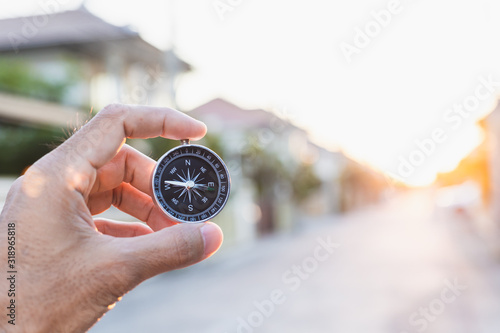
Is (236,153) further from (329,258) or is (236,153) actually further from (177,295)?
(177,295)

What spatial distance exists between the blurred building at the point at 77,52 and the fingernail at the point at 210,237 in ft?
44.1

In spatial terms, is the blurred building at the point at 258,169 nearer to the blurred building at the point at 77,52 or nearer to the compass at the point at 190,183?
the blurred building at the point at 77,52

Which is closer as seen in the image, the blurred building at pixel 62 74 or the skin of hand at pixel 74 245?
the skin of hand at pixel 74 245

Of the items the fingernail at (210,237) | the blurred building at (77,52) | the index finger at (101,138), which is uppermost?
the index finger at (101,138)

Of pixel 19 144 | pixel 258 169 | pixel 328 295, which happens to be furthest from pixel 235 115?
pixel 328 295

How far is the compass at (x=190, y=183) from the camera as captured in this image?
2.11 m

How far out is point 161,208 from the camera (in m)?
2.07

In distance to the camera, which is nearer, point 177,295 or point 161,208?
point 161,208

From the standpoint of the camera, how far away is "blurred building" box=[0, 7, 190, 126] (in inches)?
624

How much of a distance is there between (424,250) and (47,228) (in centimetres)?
1701

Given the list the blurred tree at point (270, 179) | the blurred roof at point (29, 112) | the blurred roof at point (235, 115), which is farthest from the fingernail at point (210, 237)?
the blurred roof at point (235, 115)

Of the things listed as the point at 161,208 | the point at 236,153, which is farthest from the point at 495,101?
the point at 161,208

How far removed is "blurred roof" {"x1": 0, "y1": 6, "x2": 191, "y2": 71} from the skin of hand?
50.4ft

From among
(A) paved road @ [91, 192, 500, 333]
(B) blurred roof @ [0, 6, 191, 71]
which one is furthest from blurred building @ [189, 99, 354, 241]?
(A) paved road @ [91, 192, 500, 333]
